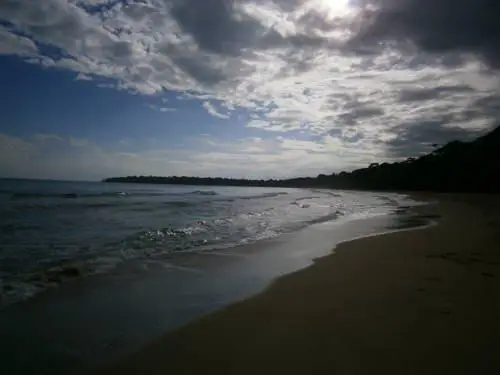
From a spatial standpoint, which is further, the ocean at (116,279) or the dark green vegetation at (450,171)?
the dark green vegetation at (450,171)

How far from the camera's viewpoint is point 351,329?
175 inches

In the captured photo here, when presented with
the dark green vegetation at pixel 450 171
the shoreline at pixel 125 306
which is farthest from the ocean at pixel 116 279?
the dark green vegetation at pixel 450 171

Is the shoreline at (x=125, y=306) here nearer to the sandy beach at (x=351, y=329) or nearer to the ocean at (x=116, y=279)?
the ocean at (x=116, y=279)

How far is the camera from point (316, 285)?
21.6 feet

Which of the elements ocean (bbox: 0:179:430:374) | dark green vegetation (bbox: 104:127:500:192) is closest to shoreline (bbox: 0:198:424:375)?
ocean (bbox: 0:179:430:374)

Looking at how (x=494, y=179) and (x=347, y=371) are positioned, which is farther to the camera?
(x=494, y=179)

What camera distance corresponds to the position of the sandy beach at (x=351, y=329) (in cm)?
359

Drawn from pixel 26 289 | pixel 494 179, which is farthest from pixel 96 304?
pixel 494 179

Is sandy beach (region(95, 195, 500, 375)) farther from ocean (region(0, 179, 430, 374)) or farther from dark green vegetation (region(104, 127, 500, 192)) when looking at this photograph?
dark green vegetation (region(104, 127, 500, 192))

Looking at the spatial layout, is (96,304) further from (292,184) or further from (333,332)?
(292,184)

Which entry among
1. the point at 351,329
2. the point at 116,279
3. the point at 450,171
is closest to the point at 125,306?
the point at 116,279

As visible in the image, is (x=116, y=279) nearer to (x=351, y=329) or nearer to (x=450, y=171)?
(x=351, y=329)

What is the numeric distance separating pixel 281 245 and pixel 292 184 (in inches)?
6016

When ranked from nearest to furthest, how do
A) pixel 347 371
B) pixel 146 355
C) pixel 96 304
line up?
1. pixel 347 371
2. pixel 146 355
3. pixel 96 304
